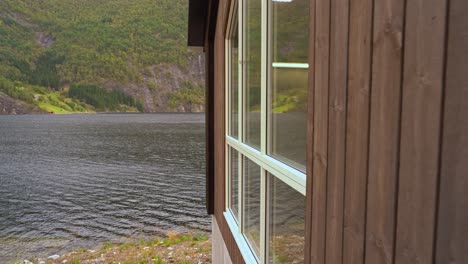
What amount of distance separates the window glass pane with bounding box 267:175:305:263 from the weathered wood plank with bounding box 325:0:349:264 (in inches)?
19.0

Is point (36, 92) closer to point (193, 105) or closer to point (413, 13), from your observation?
point (193, 105)

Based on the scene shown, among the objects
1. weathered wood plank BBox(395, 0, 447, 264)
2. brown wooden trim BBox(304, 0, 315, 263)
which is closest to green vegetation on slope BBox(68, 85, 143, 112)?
brown wooden trim BBox(304, 0, 315, 263)

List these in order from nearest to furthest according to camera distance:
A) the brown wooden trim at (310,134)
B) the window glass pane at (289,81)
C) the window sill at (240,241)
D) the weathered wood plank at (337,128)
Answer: the weathered wood plank at (337,128) → the brown wooden trim at (310,134) → the window glass pane at (289,81) → the window sill at (240,241)

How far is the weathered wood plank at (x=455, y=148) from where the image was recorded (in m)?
0.66

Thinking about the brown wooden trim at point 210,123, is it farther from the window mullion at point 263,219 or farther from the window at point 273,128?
the window mullion at point 263,219

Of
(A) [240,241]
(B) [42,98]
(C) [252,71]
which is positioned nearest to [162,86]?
(B) [42,98]

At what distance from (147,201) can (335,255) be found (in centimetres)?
1703

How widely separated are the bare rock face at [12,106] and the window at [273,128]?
290 feet

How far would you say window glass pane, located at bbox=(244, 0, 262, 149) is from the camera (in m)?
2.60

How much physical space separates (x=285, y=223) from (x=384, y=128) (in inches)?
48.6

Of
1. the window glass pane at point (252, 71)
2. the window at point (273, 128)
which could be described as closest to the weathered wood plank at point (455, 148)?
the window at point (273, 128)

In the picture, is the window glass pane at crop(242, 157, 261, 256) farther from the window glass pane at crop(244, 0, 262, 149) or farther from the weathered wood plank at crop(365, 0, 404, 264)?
the weathered wood plank at crop(365, 0, 404, 264)

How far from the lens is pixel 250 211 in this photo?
9.77ft

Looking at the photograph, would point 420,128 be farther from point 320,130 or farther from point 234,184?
point 234,184
